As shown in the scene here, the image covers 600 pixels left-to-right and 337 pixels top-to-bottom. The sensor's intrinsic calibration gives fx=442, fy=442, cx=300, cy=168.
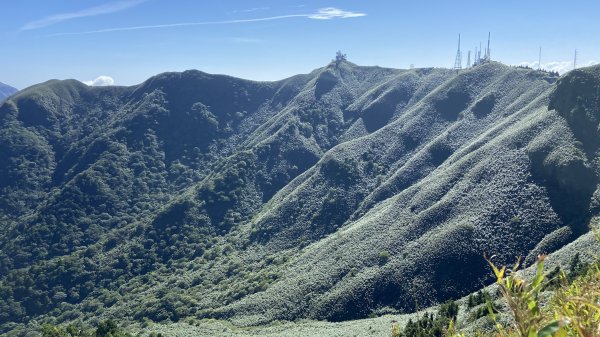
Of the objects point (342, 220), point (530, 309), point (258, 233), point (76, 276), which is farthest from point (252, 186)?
point (530, 309)

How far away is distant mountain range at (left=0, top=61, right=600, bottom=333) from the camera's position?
87.8m

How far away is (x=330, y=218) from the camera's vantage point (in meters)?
133

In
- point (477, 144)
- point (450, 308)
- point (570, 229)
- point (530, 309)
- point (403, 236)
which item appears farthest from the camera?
point (477, 144)

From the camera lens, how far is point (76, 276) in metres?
A: 137

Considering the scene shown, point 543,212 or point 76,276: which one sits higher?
point 543,212

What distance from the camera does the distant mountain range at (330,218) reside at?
288 ft

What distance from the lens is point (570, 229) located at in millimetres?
80625

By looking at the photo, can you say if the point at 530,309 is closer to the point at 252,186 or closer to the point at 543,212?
the point at 543,212

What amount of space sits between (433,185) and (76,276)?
110258 millimetres

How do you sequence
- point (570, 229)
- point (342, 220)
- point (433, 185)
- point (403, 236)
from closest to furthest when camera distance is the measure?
point (570, 229) → point (403, 236) → point (433, 185) → point (342, 220)

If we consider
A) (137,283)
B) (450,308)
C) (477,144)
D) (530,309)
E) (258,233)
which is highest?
(530,309)

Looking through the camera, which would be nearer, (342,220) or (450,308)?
(450,308)

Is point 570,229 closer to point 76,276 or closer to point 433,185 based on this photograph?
point 433,185

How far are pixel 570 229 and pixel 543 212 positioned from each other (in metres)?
7.03
